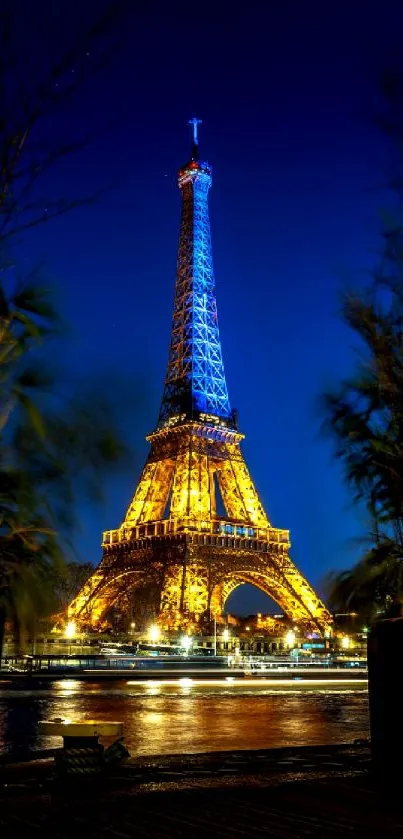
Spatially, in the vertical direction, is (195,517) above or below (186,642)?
above

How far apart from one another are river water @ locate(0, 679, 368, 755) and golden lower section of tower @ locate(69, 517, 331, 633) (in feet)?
92.2

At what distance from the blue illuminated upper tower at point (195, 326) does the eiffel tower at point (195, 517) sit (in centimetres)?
11

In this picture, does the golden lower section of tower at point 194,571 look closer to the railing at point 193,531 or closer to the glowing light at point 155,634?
the railing at point 193,531

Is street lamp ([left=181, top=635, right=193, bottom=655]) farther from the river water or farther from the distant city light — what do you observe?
the river water

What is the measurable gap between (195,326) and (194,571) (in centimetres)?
2289

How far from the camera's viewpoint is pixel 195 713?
54.3 feet

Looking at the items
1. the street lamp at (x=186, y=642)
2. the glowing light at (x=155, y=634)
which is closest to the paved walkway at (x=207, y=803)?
the street lamp at (x=186, y=642)

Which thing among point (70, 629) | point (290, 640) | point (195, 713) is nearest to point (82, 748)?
point (195, 713)

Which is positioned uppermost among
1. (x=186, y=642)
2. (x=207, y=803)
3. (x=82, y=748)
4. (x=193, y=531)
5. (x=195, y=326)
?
(x=195, y=326)

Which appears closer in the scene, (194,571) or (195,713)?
(195,713)

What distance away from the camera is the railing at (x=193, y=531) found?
5722cm

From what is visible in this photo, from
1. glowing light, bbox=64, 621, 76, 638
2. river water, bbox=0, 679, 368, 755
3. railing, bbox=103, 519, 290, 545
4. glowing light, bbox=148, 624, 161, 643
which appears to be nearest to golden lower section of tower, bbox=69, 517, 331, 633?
railing, bbox=103, 519, 290, 545

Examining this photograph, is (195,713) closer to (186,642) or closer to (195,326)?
(186,642)

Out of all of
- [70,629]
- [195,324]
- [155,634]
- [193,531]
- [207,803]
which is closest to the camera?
[207,803]
